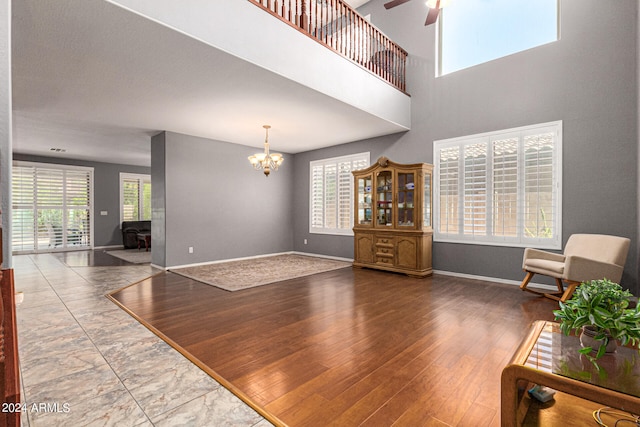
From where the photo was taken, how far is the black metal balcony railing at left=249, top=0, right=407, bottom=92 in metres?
4.00

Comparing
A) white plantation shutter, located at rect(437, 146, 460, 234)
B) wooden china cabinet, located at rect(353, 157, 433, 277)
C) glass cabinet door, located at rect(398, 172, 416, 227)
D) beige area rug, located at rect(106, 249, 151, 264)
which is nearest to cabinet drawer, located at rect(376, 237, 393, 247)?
wooden china cabinet, located at rect(353, 157, 433, 277)

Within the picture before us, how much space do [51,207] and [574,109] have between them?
38.1 ft

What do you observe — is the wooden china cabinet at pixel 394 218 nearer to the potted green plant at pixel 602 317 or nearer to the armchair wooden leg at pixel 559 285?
the armchair wooden leg at pixel 559 285

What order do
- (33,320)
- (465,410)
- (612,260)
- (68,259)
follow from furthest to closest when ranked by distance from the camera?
1. (68,259)
2. (612,260)
3. (33,320)
4. (465,410)

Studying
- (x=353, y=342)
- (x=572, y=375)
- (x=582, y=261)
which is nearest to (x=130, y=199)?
(x=353, y=342)

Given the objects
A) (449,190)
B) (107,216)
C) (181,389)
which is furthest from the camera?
(107,216)

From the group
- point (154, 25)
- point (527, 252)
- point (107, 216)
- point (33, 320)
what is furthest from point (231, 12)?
point (107, 216)

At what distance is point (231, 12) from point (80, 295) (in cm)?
394

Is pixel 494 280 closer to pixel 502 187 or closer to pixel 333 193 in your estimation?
pixel 502 187

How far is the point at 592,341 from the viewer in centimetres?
154

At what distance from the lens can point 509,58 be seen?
4.86m

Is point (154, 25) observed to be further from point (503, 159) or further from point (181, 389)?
point (503, 159)

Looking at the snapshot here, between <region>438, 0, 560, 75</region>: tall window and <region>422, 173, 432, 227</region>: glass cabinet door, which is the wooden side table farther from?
<region>438, 0, 560, 75</region>: tall window

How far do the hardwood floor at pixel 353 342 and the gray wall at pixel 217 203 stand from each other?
177cm
